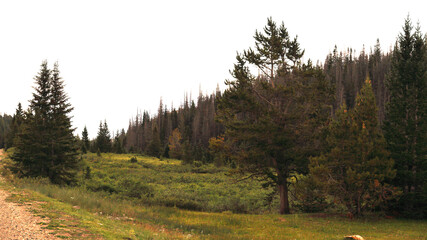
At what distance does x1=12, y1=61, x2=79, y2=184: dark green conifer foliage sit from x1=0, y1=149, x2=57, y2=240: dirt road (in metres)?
18.4

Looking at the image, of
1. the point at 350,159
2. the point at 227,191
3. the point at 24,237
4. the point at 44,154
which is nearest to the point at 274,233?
the point at 350,159

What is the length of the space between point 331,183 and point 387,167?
3.46m

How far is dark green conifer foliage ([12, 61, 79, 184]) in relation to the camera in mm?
27922

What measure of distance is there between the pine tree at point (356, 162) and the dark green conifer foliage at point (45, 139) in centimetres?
2423

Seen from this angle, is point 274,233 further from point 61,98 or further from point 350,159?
point 61,98

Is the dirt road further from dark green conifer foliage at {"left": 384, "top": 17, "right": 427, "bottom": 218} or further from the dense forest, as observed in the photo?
dark green conifer foliage at {"left": 384, "top": 17, "right": 427, "bottom": 218}

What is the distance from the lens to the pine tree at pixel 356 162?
1791 centimetres

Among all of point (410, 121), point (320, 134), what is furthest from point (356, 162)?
point (410, 121)

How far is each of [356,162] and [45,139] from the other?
27.7 metres

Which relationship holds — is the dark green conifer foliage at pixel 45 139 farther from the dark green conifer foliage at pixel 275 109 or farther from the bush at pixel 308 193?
the bush at pixel 308 193

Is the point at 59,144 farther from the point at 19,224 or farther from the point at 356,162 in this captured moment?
the point at 356,162

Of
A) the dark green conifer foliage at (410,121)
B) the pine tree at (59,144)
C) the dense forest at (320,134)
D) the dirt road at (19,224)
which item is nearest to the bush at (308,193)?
the dense forest at (320,134)

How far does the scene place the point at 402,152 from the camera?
774 inches

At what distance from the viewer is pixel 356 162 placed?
727 inches
